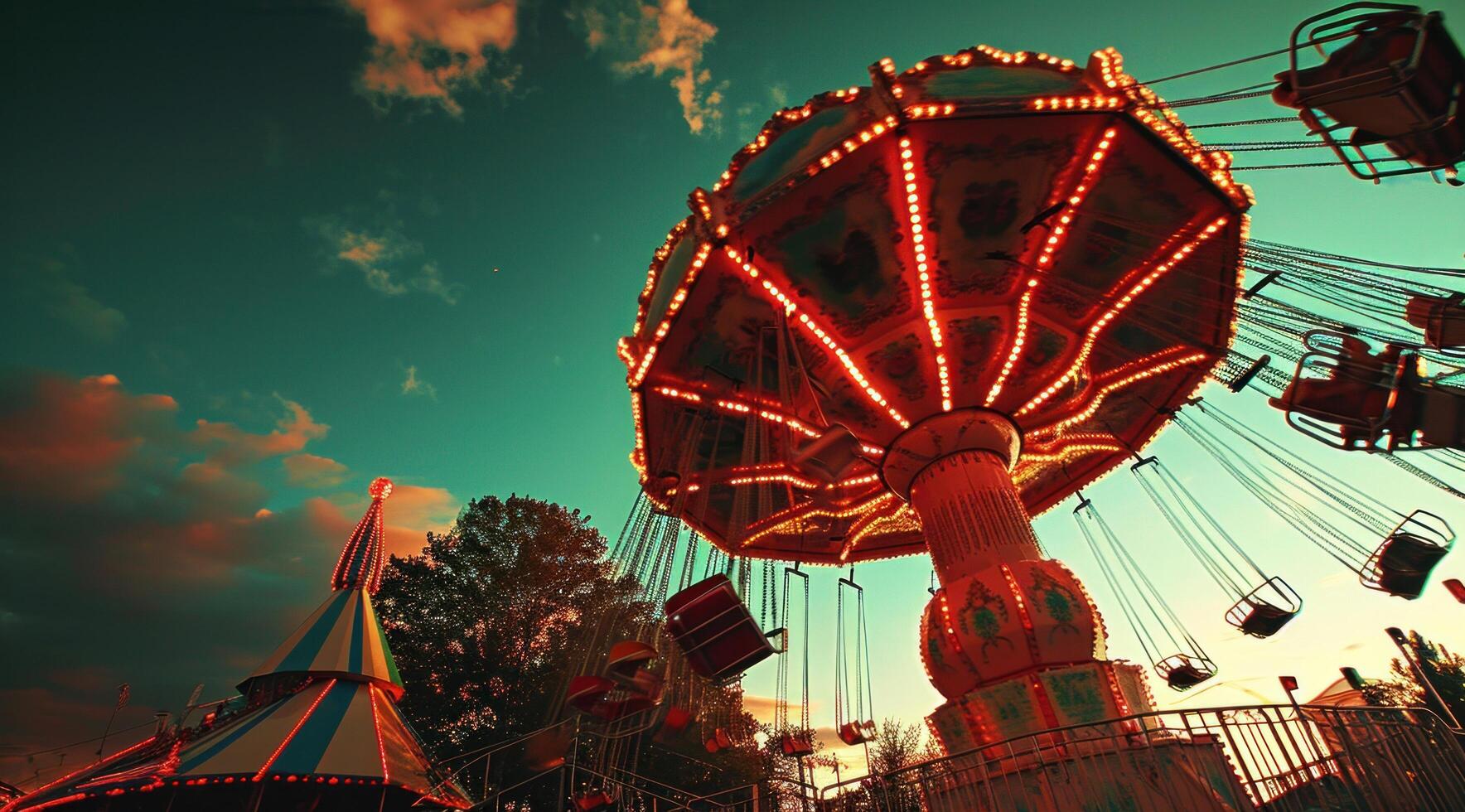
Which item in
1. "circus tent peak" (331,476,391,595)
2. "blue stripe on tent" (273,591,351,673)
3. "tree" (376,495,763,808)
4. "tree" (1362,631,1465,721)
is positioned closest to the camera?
"blue stripe on tent" (273,591,351,673)

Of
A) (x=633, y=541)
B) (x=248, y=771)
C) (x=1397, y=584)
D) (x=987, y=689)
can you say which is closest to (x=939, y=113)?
(x=987, y=689)

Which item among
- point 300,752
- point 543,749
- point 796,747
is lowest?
point 300,752

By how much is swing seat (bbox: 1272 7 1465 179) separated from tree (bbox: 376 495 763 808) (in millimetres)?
13546

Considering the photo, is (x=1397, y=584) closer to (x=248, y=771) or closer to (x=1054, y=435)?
(x=1054, y=435)

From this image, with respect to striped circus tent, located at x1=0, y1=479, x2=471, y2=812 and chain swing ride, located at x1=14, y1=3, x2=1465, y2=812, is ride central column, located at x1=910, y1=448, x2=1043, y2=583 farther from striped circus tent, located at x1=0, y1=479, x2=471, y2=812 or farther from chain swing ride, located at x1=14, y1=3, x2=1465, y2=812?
striped circus tent, located at x1=0, y1=479, x2=471, y2=812

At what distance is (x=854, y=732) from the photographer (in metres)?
12.4

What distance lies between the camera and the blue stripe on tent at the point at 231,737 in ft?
28.5

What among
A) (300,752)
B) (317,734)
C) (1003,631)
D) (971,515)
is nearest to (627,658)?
(1003,631)

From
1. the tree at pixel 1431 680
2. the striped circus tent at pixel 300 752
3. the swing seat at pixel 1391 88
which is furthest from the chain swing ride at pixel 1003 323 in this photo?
the tree at pixel 1431 680

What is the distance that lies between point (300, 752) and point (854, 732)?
30.6ft

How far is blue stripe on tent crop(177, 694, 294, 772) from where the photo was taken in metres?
8.70

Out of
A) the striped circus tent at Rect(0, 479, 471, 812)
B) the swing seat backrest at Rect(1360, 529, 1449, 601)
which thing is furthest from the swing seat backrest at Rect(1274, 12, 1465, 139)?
the striped circus tent at Rect(0, 479, 471, 812)

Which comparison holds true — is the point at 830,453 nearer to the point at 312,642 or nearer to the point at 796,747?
the point at 796,747

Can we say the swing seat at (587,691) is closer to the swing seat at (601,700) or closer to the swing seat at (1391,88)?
the swing seat at (601,700)
